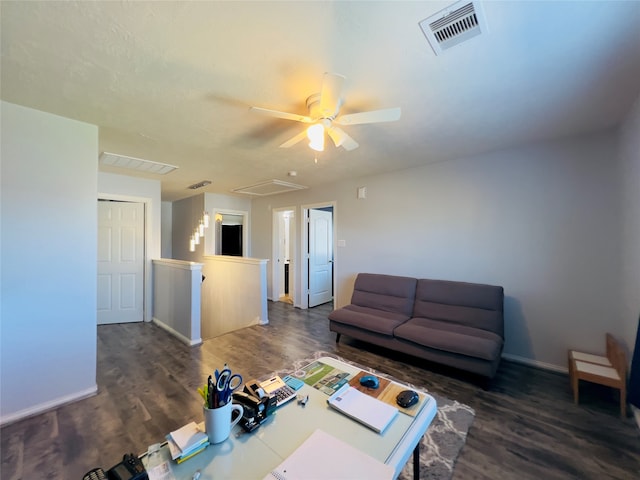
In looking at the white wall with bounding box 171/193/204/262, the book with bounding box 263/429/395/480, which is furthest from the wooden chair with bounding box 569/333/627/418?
the white wall with bounding box 171/193/204/262

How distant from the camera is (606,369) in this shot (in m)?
2.17

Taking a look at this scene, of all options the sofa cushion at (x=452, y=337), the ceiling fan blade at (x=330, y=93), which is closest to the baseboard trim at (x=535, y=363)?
the sofa cushion at (x=452, y=337)

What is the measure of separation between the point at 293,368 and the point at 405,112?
268cm

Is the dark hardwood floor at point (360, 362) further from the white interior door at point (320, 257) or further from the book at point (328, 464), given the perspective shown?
the white interior door at point (320, 257)

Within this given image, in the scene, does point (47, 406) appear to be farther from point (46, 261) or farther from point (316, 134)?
point (316, 134)

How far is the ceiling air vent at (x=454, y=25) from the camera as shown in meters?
1.19

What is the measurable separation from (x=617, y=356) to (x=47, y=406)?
4710 mm

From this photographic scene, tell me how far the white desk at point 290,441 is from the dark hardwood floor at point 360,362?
31.9 inches

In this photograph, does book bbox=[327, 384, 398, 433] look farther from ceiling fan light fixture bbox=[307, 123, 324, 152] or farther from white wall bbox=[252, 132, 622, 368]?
white wall bbox=[252, 132, 622, 368]

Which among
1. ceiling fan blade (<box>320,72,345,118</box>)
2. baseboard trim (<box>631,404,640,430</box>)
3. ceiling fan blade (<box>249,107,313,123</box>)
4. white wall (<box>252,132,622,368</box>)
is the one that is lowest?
baseboard trim (<box>631,404,640,430</box>)

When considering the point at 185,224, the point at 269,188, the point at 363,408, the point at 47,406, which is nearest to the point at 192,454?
the point at 363,408

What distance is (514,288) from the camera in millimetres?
2947

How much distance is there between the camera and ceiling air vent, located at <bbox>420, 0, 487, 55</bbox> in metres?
1.19

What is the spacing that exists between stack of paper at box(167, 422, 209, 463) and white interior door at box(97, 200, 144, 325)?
419 centimetres
